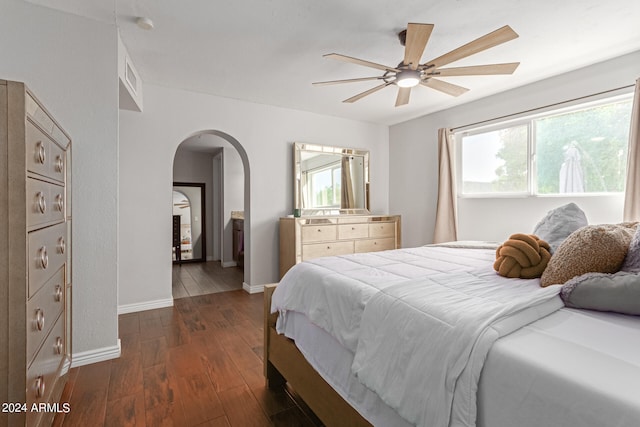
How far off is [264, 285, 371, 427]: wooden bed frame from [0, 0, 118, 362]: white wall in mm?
1251

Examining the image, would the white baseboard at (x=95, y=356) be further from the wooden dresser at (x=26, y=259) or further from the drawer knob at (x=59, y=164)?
the drawer knob at (x=59, y=164)

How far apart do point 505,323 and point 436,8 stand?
2.13m

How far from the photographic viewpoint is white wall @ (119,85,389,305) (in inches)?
129

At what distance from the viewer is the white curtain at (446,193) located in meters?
4.10

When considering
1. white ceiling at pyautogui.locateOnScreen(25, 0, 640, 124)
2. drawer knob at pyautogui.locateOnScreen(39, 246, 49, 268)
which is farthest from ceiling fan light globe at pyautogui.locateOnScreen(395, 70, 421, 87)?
drawer knob at pyautogui.locateOnScreen(39, 246, 49, 268)

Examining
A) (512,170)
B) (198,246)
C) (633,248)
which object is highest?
(512,170)

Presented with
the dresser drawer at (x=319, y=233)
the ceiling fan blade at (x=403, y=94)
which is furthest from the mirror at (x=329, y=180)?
the ceiling fan blade at (x=403, y=94)

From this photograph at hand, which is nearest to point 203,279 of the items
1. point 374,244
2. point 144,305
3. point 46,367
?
point 144,305

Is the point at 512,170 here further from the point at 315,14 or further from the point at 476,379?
the point at 476,379

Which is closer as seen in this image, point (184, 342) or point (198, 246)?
point (184, 342)

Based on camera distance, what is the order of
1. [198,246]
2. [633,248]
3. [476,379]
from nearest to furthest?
[476,379]
[633,248]
[198,246]

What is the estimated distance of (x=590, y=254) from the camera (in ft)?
3.97

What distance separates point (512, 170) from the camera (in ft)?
12.0

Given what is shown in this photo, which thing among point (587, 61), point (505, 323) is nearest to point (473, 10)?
point (587, 61)
